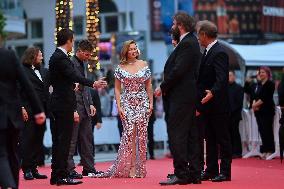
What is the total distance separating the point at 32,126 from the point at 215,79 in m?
3.30

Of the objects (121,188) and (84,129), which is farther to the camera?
(84,129)

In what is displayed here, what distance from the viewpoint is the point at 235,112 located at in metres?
18.7

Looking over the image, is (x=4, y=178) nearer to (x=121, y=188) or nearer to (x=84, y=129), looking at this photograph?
(x=121, y=188)

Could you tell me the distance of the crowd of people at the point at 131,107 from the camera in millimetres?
8367

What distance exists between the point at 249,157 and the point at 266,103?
1564 mm

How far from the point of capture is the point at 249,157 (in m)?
18.5

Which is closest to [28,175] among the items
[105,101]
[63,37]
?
[63,37]

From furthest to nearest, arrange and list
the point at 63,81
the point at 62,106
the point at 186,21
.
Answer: the point at 63,81 < the point at 62,106 < the point at 186,21

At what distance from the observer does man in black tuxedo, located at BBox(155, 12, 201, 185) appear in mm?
10469

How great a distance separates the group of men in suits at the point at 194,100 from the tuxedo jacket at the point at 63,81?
109 cm

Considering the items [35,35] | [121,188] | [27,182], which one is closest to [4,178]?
[121,188]

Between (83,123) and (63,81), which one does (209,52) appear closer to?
(63,81)

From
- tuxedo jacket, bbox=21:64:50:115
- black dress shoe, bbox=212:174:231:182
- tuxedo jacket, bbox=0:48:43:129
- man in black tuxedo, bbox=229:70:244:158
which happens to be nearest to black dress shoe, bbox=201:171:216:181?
black dress shoe, bbox=212:174:231:182

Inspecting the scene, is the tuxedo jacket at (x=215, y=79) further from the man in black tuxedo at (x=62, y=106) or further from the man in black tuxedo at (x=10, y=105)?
the man in black tuxedo at (x=10, y=105)
